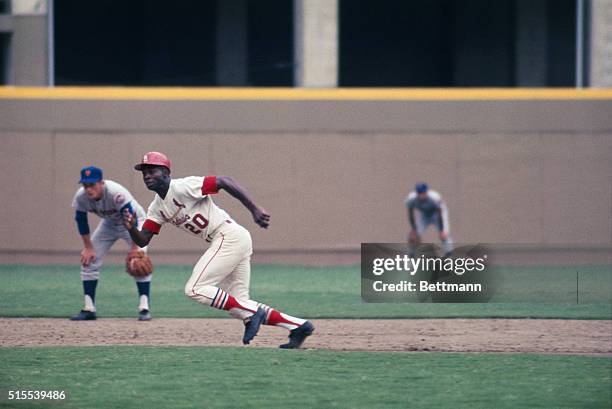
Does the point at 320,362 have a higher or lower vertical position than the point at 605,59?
lower

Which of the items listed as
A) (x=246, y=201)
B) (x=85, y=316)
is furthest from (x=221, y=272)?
(x=85, y=316)

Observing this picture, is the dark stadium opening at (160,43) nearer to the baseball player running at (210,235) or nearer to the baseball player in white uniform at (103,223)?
the baseball player in white uniform at (103,223)

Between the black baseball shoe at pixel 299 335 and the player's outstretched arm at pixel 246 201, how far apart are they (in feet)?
3.87

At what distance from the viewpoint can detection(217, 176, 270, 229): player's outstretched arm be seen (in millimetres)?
8703

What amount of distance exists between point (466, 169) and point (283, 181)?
12.1ft

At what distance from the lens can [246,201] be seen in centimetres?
893

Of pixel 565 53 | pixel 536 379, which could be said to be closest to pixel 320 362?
pixel 536 379

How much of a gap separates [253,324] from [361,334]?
6.96 ft

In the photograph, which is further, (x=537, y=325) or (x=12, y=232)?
(x=12, y=232)

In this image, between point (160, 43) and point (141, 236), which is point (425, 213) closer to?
point (141, 236)

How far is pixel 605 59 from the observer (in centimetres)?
2164

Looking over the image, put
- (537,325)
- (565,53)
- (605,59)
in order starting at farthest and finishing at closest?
1. (565,53)
2. (605,59)
3. (537,325)

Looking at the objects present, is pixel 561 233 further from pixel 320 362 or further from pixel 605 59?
pixel 320 362

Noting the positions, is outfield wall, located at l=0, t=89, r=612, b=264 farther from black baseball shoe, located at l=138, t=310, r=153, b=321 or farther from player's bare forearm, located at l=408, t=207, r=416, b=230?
black baseball shoe, located at l=138, t=310, r=153, b=321
